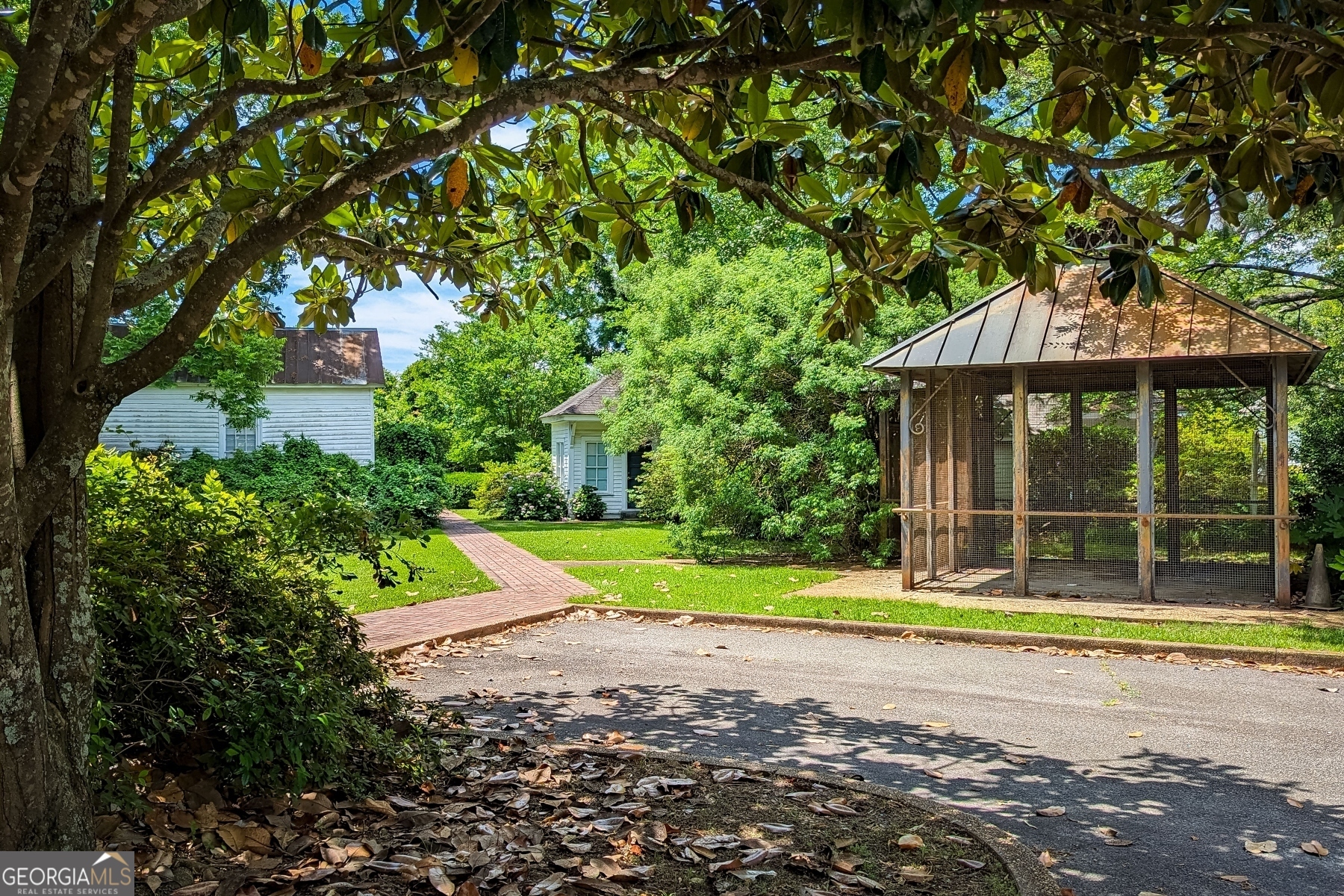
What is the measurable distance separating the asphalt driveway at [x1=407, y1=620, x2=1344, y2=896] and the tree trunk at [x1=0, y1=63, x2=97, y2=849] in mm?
3125

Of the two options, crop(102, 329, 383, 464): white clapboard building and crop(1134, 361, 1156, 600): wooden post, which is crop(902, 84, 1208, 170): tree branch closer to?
crop(1134, 361, 1156, 600): wooden post

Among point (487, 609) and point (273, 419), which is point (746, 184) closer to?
point (487, 609)

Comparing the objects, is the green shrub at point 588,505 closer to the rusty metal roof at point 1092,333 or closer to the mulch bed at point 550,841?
the rusty metal roof at point 1092,333

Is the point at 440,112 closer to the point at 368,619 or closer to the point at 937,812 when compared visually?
the point at 937,812

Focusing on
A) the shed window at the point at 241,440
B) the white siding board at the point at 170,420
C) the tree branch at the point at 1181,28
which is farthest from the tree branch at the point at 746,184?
the shed window at the point at 241,440

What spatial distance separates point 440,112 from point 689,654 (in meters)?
5.24

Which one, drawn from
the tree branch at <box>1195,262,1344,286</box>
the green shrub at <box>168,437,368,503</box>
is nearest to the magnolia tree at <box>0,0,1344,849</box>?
the tree branch at <box>1195,262,1344,286</box>

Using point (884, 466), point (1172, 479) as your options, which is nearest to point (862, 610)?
point (1172, 479)

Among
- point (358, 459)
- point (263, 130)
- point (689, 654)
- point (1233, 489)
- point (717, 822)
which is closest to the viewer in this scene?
point (263, 130)

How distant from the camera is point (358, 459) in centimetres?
2548

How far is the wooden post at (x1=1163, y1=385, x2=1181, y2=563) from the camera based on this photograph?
11.2 m

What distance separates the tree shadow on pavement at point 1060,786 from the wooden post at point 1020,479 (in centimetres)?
549

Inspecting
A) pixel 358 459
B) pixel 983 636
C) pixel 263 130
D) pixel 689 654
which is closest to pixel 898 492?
pixel 983 636

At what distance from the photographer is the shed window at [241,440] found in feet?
81.8
